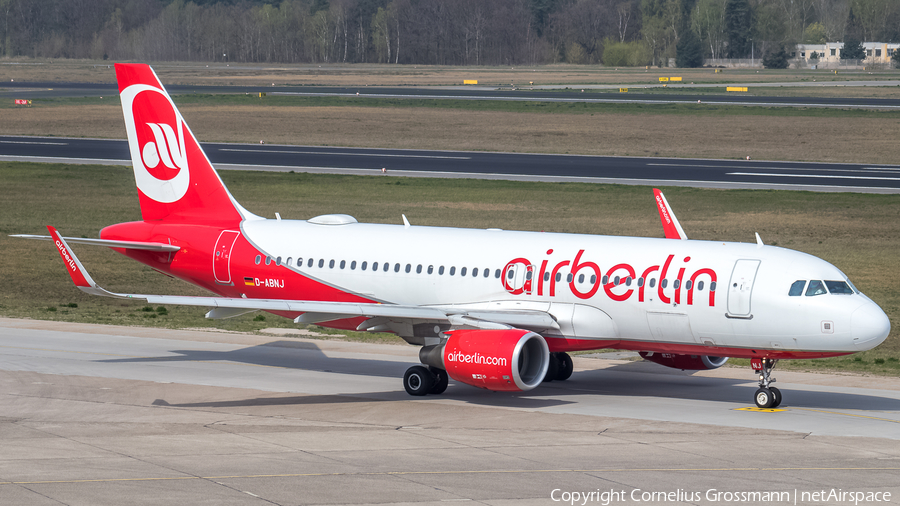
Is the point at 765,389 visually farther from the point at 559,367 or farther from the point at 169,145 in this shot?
the point at 169,145

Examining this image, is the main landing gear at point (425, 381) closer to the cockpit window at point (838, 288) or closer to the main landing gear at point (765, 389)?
the main landing gear at point (765, 389)

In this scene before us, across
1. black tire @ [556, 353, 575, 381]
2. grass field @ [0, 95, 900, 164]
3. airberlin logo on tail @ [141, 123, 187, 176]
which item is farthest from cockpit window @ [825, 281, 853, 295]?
grass field @ [0, 95, 900, 164]

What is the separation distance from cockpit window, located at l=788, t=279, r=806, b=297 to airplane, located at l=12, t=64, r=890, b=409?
28 millimetres

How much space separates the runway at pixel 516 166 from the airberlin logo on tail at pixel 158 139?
42.7 metres

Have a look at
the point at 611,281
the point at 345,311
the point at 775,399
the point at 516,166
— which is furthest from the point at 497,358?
the point at 516,166

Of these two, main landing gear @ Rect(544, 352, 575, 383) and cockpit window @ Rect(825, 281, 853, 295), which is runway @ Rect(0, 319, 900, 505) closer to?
main landing gear @ Rect(544, 352, 575, 383)

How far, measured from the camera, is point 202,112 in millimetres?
120750

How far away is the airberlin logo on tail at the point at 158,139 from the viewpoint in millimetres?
33094

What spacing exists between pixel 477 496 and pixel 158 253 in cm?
1701

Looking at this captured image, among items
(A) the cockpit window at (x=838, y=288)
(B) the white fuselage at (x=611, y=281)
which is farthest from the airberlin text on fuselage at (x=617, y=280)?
(A) the cockpit window at (x=838, y=288)

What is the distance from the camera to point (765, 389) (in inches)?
1037

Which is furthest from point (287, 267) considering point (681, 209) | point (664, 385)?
point (681, 209)

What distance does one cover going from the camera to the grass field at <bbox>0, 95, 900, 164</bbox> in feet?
300

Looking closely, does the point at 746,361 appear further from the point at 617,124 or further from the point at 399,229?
the point at 617,124
